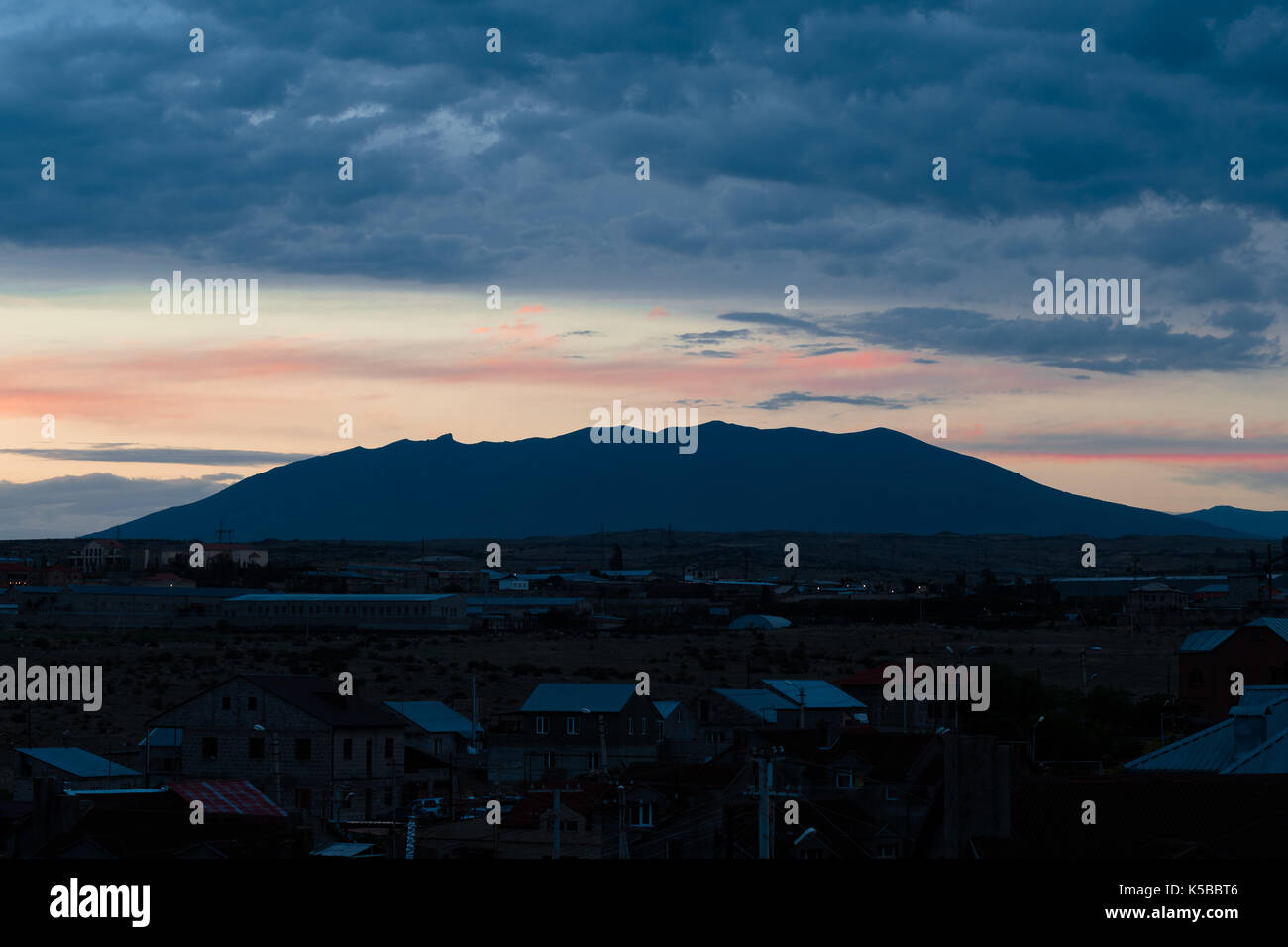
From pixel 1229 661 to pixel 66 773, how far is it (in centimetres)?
4321

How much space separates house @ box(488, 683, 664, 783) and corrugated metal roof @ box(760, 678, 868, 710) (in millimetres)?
6744

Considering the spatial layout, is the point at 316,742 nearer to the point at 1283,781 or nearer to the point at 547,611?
the point at 1283,781

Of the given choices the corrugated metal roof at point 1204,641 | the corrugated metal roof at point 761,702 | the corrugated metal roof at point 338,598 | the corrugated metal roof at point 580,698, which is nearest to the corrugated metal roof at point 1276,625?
the corrugated metal roof at point 1204,641

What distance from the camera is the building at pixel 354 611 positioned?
140125mm

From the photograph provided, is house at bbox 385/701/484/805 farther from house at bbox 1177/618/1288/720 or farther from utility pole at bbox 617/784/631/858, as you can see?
house at bbox 1177/618/1288/720

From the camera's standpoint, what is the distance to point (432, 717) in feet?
197

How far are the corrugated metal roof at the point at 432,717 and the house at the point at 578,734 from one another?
7.18ft

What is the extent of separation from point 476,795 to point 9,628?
9207cm

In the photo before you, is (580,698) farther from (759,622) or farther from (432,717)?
(759,622)

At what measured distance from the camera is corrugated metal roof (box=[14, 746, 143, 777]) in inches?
1692

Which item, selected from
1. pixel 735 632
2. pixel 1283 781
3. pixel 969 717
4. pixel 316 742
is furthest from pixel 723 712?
pixel 735 632

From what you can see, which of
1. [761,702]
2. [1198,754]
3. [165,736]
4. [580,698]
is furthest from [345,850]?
[761,702]

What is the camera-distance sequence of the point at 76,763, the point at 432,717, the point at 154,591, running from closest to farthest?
the point at 76,763
the point at 432,717
the point at 154,591
